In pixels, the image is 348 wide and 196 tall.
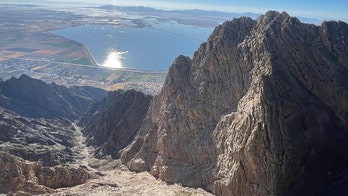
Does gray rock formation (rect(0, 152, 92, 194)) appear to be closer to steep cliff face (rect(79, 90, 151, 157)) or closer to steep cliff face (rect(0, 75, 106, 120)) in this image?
steep cliff face (rect(79, 90, 151, 157))

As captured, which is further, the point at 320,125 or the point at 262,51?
the point at 262,51

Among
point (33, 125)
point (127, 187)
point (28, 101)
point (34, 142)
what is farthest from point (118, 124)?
point (28, 101)

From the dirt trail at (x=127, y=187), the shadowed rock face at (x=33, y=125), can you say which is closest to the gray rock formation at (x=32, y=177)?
the dirt trail at (x=127, y=187)

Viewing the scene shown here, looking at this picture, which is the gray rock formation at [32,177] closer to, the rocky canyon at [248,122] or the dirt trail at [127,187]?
the rocky canyon at [248,122]

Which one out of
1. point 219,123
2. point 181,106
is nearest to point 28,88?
point 181,106

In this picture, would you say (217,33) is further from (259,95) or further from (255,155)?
(255,155)

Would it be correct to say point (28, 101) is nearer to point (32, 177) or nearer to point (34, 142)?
point (34, 142)
